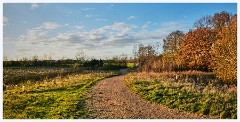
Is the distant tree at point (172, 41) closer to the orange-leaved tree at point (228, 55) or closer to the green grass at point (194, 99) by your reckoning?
the orange-leaved tree at point (228, 55)

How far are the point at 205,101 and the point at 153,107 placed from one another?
8.00ft

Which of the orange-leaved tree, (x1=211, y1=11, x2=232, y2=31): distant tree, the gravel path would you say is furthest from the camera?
(x1=211, y1=11, x2=232, y2=31): distant tree

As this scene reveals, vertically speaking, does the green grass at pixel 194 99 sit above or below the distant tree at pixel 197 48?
below

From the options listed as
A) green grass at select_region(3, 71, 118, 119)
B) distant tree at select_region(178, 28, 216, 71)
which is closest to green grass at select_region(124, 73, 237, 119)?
green grass at select_region(3, 71, 118, 119)

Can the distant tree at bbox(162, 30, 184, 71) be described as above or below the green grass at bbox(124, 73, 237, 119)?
above

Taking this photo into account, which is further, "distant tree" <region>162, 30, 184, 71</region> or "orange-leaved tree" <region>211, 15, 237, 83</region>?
"distant tree" <region>162, 30, 184, 71</region>

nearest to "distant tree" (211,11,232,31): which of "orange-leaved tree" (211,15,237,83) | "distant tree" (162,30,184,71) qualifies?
"distant tree" (162,30,184,71)

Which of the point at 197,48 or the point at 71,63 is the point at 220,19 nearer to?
the point at 197,48

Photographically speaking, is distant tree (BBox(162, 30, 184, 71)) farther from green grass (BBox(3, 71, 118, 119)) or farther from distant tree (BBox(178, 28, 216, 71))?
green grass (BBox(3, 71, 118, 119))

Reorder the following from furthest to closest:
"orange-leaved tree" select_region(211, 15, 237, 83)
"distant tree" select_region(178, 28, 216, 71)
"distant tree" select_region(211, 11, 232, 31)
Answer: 1. "distant tree" select_region(211, 11, 232, 31)
2. "distant tree" select_region(178, 28, 216, 71)
3. "orange-leaved tree" select_region(211, 15, 237, 83)

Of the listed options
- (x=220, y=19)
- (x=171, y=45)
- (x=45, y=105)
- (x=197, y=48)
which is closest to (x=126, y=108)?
(x=45, y=105)

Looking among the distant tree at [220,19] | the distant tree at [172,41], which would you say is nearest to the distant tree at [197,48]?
the distant tree at [220,19]

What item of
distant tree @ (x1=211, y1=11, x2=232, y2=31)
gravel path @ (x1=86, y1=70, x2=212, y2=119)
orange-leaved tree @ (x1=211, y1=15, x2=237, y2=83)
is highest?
distant tree @ (x1=211, y1=11, x2=232, y2=31)

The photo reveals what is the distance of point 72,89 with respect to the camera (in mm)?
22172
